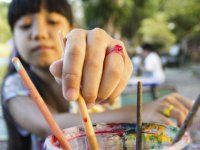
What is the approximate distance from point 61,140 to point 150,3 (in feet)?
35.5

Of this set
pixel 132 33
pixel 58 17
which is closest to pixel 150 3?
pixel 132 33

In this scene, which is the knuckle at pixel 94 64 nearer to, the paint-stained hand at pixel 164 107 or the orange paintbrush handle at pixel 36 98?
the orange paintbrush handle at pixel 36 98

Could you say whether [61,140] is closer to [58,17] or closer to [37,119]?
[37,119]

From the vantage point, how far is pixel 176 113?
1.40ft

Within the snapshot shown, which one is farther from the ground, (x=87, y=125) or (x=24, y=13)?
(x=24, y=13)

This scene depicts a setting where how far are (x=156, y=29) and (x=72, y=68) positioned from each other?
50.8ft

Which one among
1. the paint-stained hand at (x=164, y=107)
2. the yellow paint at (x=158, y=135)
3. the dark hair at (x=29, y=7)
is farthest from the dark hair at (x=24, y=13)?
the yellow paint at (x=158, y=135)

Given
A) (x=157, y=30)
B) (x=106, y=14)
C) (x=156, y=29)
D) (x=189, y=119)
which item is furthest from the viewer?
(x=157, y=30)

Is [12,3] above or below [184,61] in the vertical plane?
below

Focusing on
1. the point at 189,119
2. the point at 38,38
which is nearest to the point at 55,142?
the point at 189,119

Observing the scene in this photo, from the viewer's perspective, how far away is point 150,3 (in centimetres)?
1002

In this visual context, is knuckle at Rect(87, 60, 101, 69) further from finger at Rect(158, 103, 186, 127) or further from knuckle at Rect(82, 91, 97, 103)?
finger at Rect(158, 103, 186, 127)

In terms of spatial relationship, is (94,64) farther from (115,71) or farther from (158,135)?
(158,135)

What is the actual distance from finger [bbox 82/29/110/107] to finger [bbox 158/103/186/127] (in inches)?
9.4
